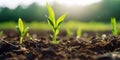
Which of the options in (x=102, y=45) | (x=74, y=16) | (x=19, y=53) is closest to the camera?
(x=19, y=53)

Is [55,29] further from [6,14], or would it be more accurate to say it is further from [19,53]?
[6,14]

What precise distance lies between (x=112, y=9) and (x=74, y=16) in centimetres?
449

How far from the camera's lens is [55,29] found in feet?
10.6

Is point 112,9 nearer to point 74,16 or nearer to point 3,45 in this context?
point 74,16

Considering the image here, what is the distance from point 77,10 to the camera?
27.3 meters

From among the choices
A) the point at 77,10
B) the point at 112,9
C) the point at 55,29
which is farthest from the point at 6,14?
the point at 55,29

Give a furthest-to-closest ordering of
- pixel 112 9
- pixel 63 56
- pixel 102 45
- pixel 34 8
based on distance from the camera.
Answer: pixel 34 8 → pixel 112 9 → pixel 102 45 → pixel 63 56

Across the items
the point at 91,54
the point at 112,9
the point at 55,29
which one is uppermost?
the point at 112,9

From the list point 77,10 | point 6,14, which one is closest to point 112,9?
point 77,10

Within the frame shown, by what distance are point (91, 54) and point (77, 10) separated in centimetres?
2489

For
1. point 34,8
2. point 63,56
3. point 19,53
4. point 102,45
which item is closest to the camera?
point 63,56

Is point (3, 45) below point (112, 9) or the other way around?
below

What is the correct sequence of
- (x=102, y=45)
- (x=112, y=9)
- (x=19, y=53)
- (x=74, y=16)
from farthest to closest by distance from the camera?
1. (x=112, y=9)
2. (x=74, y=16)
3. (x=102, y=45)
4. (x=19, y=53)

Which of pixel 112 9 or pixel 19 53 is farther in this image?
pixel 112 9
